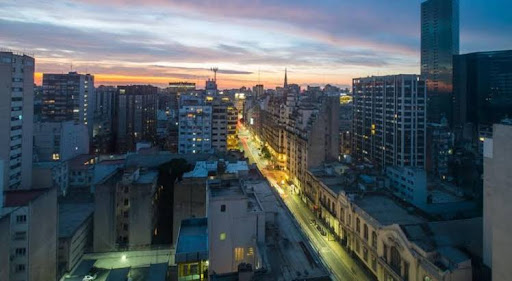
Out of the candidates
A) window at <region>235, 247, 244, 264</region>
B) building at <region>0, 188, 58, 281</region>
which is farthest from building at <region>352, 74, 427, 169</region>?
building at <region>0, 188, 58, 281</region>

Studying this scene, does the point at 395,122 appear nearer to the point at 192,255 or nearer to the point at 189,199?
the point at 189,199

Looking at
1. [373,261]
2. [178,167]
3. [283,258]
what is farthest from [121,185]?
[373,261]

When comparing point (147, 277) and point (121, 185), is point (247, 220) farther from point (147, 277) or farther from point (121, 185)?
point (121, 185)

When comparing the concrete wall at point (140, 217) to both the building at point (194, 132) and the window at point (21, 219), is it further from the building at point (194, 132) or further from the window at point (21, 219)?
the building at point (194, 132)

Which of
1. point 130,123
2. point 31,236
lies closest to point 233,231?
point 31,236

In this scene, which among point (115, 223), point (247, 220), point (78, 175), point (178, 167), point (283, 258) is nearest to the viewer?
point (283, 258)

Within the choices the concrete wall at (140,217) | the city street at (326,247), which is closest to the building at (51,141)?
the concrete wall at (140,217)
